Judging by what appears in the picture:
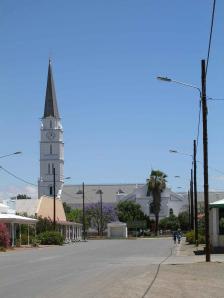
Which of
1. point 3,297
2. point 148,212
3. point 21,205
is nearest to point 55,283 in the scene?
point 3,297

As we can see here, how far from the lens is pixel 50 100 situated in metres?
157

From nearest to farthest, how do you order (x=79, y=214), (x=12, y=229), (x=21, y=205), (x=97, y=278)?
(x=97, y=278) → (x=12, y=229) → (x=21, y=205) → (x=79, y=214)

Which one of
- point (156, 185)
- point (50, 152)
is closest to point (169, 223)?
point (156, 185)

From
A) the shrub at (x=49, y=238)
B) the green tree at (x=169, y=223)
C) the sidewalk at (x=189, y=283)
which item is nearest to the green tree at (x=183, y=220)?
the green tree at (x=169, y=223)

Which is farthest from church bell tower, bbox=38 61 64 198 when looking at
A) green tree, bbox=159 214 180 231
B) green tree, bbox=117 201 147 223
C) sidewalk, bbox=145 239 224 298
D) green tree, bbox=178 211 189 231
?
sidewalk, bbox=145 239 224 298

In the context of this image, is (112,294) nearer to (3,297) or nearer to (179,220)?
(3,297)

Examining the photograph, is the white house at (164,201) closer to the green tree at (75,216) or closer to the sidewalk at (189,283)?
the green tree at (75,216)

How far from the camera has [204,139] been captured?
1134 inches

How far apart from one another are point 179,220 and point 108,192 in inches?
1478

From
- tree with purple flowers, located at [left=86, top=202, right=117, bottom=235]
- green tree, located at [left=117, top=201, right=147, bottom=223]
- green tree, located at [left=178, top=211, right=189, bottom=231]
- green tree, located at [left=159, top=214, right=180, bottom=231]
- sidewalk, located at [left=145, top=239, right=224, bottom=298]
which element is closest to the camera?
sidewalk, located at [left=145, top=239, right=224, bottom=298]

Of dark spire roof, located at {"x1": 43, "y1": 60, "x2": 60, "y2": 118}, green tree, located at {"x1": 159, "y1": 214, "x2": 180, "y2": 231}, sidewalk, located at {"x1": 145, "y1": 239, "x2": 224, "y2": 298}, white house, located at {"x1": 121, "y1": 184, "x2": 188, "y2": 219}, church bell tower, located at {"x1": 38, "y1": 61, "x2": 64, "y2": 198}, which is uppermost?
dark spire roof, located at {"x1": 43, "y1": 60, "x2": 60, "y2": 118}

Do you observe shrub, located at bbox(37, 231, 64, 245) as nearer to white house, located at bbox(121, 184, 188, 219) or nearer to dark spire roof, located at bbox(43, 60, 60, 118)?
white house, located at bbox(121, 184, 188, 219)

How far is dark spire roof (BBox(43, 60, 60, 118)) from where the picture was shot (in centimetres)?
15250

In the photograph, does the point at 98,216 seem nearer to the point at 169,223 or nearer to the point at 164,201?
the point at 169,223
